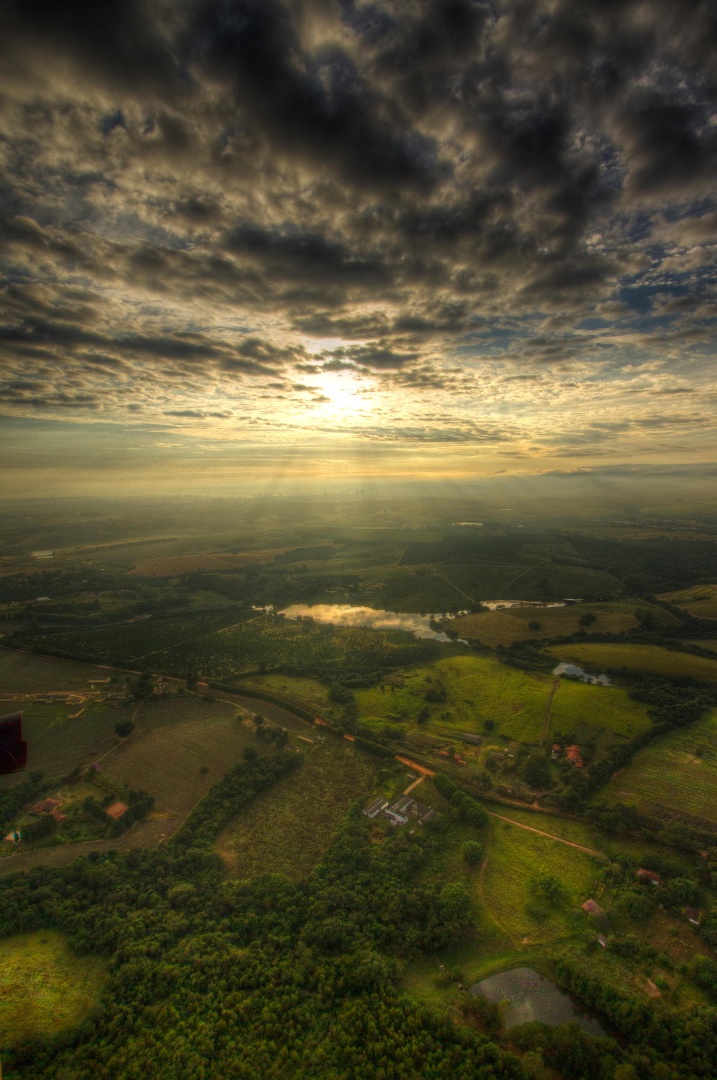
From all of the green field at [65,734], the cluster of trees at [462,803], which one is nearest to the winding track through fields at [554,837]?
the cluster of trees at [462,803]

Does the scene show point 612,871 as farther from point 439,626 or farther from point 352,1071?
point 439,626

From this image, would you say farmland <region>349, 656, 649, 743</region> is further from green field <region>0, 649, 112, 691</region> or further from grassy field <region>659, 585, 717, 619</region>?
grassy field <region>659, 585, 717, 619</region>

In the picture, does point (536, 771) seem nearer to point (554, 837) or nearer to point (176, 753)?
point (554, 837)

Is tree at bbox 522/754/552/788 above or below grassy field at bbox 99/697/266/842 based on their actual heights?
above

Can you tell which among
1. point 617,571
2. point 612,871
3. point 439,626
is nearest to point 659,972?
point 612,871

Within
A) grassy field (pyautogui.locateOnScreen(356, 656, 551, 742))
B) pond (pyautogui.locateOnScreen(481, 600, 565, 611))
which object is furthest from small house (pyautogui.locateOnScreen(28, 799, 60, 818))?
pond (pyautogui.locateOnScreen(481, 600, 565, 611))

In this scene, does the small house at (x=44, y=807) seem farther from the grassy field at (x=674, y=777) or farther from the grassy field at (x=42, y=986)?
the grassy field at (x=674, y=777)
